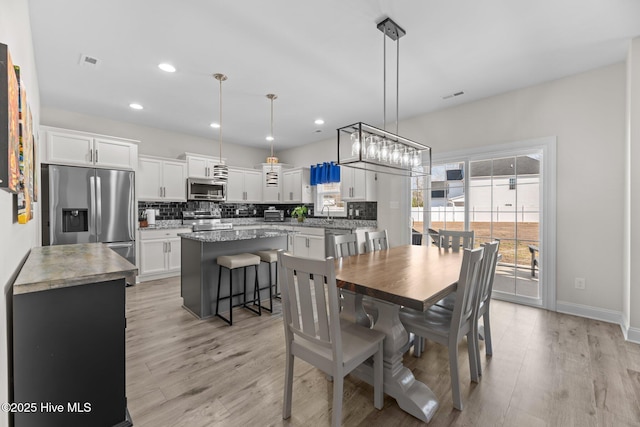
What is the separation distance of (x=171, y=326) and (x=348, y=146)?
416cm

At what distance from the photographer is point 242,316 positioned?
10.6 feet

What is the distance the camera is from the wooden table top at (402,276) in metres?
1.48

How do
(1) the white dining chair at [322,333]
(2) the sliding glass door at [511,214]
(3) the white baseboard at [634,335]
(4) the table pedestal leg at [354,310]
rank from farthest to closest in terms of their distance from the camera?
1. (2) the sliding glass door at [511,214]
2. (3) the white baseboard at [634,335]
3. (4) the table pedestal leg at [354,310]
4. (1) the white dining chair at [322,333]

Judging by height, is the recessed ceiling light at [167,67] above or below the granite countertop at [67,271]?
above

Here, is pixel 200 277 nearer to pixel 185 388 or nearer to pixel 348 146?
pixel 185 388

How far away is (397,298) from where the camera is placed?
4.75ft

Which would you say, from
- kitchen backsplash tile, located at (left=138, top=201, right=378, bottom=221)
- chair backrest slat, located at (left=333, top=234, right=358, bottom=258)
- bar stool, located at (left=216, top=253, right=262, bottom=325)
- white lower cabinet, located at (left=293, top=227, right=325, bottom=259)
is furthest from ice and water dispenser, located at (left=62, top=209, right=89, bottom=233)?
chair backrest slat, located at (left=333, top=234, right=358, bottom=258)

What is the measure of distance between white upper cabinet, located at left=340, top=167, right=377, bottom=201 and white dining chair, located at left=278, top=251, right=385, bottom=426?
11.4 feet

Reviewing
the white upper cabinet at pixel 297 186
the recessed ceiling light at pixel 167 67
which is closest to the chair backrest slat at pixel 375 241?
the recessed ceiling light at pixel 167 67

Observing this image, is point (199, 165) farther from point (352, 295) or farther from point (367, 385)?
point (367, 385)

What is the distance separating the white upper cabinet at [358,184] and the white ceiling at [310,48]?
1.28 meters

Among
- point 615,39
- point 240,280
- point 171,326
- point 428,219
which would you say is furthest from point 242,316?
point 615,39

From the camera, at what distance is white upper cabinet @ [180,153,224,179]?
5.37m

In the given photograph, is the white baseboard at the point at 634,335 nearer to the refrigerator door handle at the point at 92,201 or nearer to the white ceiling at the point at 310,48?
the white ceiling at the point at 310,48
